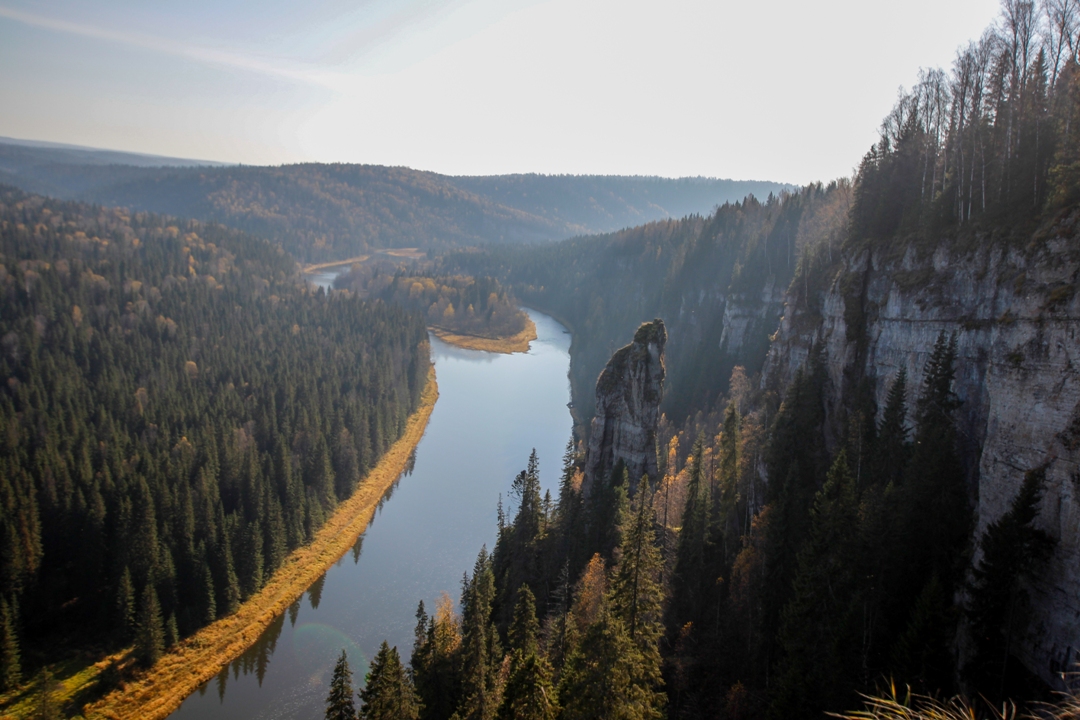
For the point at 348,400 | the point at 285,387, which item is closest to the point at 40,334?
the point at 285,387

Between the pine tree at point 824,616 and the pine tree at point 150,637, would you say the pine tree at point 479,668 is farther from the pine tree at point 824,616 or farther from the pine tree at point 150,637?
the pine tree at point 150,637

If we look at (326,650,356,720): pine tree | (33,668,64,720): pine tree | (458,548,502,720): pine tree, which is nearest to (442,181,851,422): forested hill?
(458,548,502,720): pine tree

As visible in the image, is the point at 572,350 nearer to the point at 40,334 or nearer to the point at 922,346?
the point at 40,334

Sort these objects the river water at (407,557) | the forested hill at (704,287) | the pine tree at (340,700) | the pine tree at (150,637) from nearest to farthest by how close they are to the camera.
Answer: the pine tree at (340,700) < the river water at (407,557) < the pine tree at (150,637) < the forested hill at (704,287)

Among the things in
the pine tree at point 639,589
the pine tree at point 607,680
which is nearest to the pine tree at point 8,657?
the pine tree at point 607,680

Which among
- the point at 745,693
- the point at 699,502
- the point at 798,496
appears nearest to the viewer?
the point at 745,693

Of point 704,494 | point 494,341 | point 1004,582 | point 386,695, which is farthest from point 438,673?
point 494,341
